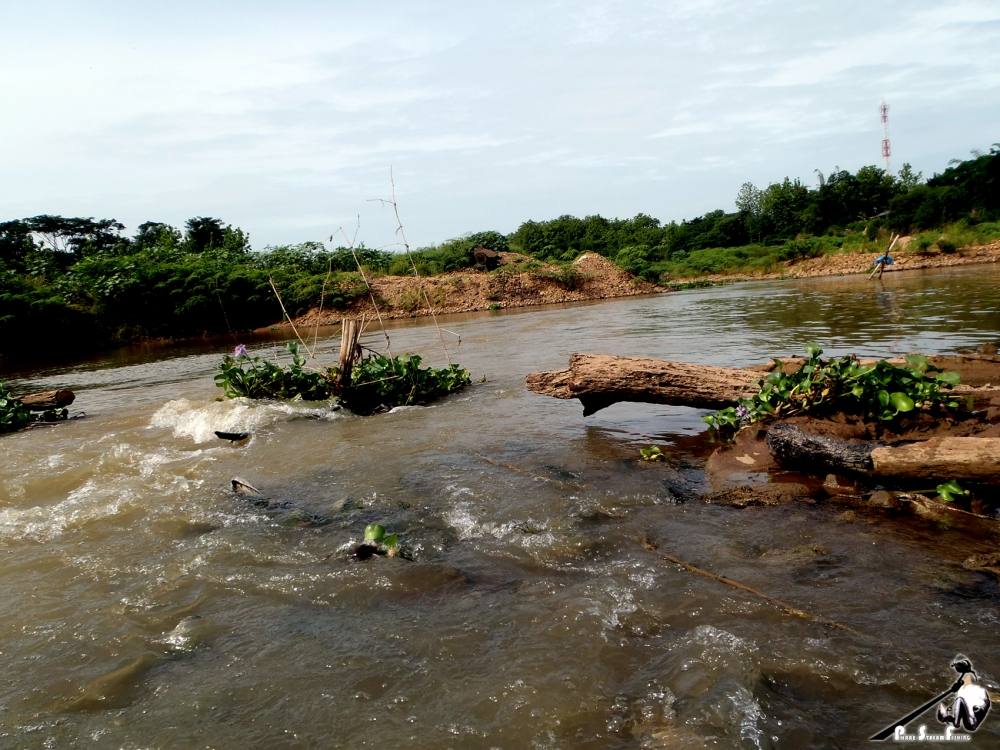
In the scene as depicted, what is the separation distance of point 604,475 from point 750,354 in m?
6.11

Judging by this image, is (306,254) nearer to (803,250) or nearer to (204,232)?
(204,232)

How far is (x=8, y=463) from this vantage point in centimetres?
703

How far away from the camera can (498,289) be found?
30078 millimetres

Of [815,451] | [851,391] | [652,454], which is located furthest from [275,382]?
[851,391]

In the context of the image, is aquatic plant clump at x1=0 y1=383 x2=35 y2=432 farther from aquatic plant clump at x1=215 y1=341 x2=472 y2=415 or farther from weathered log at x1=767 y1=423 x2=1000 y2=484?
weathered log at x1=767 y1=423 x2=1000 y2=484

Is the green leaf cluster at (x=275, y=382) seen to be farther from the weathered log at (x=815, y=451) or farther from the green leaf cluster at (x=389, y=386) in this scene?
the weathered log at (x=815, y=451)

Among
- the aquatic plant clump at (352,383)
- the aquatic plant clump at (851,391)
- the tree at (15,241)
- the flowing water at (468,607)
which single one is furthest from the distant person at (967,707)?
the tree at (15,241)

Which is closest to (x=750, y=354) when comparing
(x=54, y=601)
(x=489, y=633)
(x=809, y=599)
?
(x=809, y=599)

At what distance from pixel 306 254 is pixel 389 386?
25.7 meters

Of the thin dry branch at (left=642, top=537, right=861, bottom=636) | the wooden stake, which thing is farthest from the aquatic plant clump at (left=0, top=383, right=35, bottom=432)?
the thin dry branch at (left=642, top=537, right=861, bottom=636)

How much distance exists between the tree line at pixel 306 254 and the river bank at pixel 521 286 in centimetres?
111

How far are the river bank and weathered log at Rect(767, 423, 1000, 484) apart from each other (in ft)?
79.0

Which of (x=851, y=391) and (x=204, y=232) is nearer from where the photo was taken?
(x=851, y=391)

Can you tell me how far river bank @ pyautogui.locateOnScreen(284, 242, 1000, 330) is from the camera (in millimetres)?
28859
